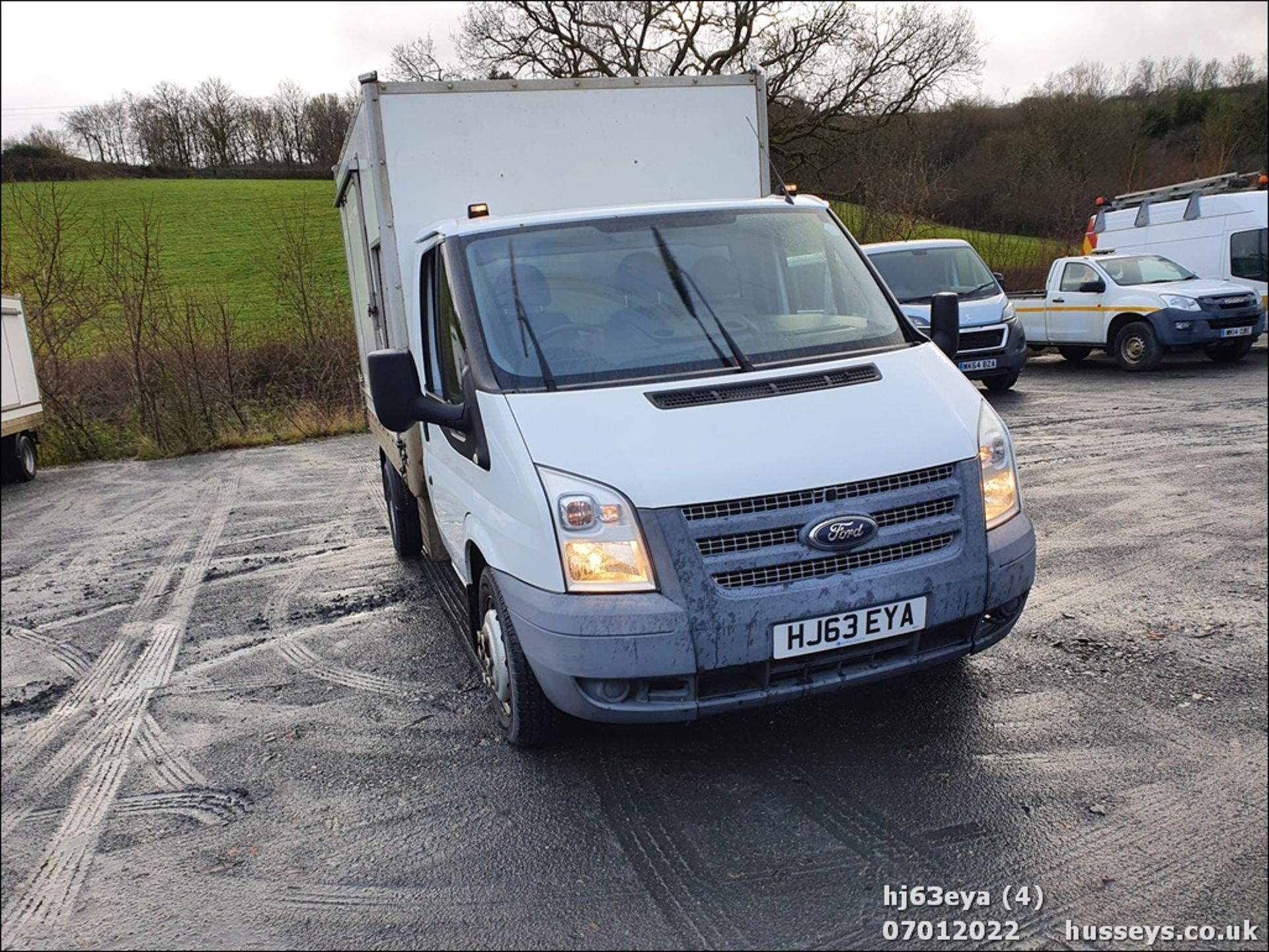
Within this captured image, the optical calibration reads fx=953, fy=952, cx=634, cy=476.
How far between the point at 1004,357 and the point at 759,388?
10697 millimetres

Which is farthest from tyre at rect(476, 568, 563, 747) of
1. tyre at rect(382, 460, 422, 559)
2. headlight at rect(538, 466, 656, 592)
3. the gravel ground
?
tyre at rect(382, 460, 422, 559)

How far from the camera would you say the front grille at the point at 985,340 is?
42.7 ft

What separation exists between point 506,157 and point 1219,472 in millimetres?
5808

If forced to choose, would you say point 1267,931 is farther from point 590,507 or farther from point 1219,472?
point 1219,472

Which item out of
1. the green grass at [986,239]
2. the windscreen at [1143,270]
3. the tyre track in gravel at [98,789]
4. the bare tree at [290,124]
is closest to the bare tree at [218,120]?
the bare tree at [290,124]

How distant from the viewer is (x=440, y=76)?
25.1 meters

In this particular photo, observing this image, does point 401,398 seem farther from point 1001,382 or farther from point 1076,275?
point 1076,275

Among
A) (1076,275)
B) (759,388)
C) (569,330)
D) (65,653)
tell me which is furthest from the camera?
(1076,275)

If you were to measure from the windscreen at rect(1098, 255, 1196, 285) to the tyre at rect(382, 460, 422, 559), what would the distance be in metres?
12.1

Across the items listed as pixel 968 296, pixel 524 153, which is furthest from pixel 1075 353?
pixel 524 153

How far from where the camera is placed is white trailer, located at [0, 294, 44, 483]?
4141mm

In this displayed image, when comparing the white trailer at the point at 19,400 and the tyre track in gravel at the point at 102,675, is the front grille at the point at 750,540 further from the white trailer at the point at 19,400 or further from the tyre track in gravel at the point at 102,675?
the tyre track in gravel at the point at 102,675

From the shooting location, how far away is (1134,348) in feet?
47.0

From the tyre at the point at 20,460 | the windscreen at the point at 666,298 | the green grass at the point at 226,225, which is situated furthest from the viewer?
the green grass at the point at 226,225
